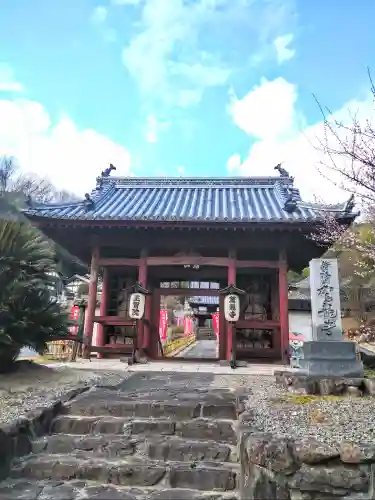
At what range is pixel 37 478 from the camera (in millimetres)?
4074

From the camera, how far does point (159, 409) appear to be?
5254 millimetres

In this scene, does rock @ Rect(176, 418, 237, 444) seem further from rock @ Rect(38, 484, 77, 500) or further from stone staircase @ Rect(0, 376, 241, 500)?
rock @ Rect(38, 484, 77, 500)

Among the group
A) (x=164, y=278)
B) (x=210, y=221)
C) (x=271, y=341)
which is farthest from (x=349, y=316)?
(x=210, y=221)

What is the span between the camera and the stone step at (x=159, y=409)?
520cm

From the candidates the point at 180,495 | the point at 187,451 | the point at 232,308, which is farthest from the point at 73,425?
the point at 232,308

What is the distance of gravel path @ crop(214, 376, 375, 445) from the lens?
4086mm

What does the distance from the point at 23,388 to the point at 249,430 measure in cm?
434

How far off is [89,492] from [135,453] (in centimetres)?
76

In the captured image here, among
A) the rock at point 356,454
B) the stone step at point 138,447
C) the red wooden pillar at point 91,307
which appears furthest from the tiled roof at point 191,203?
the rock at point 356,454

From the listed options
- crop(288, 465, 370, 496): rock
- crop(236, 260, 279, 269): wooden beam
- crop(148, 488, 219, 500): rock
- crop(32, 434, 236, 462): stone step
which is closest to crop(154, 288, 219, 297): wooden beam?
crop(236, 260, 279, 269): wooden beam

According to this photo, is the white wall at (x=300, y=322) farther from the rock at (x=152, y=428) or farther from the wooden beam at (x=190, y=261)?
the rock at (x=152, y=428)

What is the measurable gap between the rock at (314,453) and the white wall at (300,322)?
66.0 feet

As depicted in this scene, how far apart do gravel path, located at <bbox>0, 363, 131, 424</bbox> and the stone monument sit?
3906mm

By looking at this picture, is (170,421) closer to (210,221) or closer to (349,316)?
(210,221)
